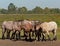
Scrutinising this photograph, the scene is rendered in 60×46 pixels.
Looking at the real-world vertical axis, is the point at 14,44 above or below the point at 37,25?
below

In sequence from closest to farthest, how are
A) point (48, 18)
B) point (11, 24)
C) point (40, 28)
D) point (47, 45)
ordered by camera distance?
1. point (47, 45)
2. point (40, 28)
3. point (11, 24)
4. point (48, 18)

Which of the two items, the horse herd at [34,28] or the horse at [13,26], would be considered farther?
the horse at [13,26]

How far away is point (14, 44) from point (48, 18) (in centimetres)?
3929

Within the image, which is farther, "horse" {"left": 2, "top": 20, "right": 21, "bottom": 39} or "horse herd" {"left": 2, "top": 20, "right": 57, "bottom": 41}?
"horse" {"left": 2, "top": 20, "right": 21, "bottom": 39}

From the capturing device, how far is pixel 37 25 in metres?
23.8

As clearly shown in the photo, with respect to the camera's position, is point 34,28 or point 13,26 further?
point 13,26

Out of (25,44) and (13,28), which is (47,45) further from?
Answer: (13,28)

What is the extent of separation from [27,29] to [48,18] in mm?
36216

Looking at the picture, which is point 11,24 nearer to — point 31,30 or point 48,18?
point 31,30

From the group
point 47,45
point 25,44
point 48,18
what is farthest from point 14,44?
point 48,18

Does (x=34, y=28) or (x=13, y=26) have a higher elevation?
(x=13, y=26)

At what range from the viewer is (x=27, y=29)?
24.1 metres

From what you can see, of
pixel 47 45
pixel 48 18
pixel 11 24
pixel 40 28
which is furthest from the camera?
pixel 48 18

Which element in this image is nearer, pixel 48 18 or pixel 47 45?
pixel 47 45
